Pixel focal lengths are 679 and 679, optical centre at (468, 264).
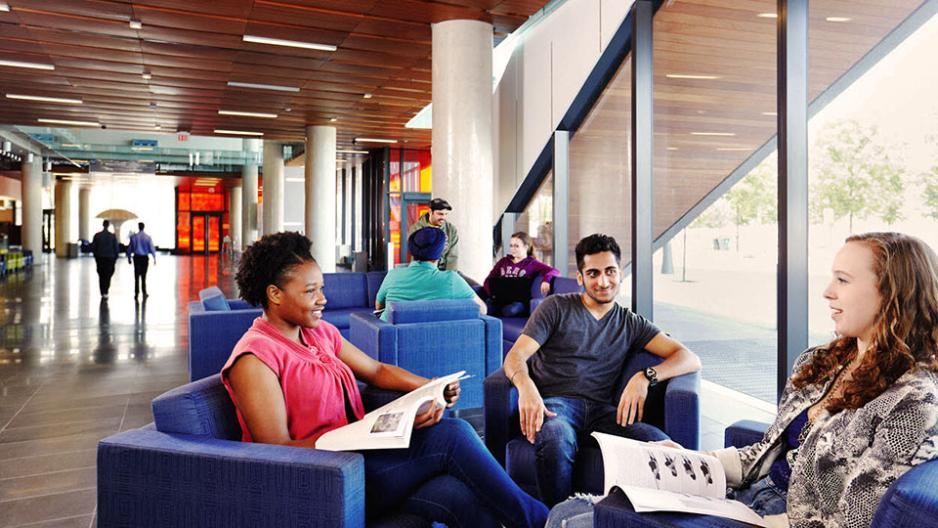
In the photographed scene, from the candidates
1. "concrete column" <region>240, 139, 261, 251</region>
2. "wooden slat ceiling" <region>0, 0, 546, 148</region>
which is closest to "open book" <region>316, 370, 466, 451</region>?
"wooden slat ceiling" <region>0, 0, 546, 148</region>

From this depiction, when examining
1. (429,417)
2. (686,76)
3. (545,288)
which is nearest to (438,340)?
(545,288)

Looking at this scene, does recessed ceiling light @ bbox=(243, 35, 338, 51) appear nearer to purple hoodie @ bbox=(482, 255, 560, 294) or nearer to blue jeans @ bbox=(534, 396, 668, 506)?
purple hoodie @ bbox=(482, 255, 560, 294)

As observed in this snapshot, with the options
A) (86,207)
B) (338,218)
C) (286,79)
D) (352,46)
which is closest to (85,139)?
(338,218)

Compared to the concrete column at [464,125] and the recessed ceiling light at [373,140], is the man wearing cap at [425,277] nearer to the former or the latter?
the concrete column at [464,125]

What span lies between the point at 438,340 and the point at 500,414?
172cm

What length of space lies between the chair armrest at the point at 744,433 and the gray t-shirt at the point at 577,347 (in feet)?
2.49

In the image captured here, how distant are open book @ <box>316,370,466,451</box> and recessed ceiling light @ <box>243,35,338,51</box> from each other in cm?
669

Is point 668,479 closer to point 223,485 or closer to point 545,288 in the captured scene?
point 223,485

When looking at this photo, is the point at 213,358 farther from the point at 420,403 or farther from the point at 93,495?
the point at 420,403

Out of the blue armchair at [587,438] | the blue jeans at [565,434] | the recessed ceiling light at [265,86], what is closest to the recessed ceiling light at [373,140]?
the recessed ceiling light at [265,86]

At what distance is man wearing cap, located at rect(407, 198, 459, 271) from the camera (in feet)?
20.1

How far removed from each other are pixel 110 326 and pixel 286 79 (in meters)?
4.13

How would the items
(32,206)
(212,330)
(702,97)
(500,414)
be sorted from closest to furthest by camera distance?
(500,414), (212,330), (702,97), (32,206)

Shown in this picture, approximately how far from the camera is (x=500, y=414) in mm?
2787
